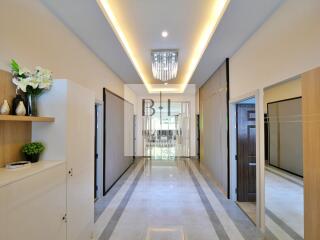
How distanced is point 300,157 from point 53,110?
8.57ft

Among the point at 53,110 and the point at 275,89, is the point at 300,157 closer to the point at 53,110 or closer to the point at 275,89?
the point at 275,89

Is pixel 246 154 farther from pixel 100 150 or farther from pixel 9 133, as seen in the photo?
pixel 9 133

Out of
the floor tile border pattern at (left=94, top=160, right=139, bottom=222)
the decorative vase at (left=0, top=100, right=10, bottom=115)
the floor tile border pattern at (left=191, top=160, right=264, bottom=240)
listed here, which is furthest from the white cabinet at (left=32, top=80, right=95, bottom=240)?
the floor tile border pattern at (left=191, top=160, right=264, bottom=240)

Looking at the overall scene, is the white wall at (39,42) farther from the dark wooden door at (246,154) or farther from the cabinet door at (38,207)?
the dark wooden door at (246,154)

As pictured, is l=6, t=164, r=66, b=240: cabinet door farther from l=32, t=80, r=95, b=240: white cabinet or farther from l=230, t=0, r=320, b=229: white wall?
l=230, t=0, r=320, b=229: white wall

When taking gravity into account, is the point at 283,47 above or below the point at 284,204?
above

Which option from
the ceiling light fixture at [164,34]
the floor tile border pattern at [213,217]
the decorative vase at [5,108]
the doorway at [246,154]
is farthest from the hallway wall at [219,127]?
the decorative vase at [5,108]

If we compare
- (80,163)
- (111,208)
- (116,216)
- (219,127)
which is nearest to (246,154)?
(219,127)

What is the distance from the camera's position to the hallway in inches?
117

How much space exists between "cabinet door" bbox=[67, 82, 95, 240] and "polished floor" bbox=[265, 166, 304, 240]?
7.96 feet

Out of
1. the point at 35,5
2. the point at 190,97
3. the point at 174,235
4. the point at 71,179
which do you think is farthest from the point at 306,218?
the point at 190,97

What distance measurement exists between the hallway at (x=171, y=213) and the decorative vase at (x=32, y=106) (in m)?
2.00

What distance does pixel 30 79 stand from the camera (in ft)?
5.85

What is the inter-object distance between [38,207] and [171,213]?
8.31ft
